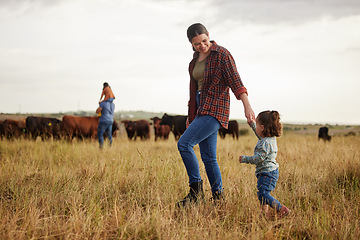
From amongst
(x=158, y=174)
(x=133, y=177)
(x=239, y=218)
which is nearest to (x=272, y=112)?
(x=239, y=218)

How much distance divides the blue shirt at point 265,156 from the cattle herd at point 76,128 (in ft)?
27.6

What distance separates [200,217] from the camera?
3207mm

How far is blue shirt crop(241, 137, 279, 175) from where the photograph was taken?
3.25 meters

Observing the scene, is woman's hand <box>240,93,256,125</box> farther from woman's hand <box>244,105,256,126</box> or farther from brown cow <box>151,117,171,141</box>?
brown cow <box>151,117,171,141</box>

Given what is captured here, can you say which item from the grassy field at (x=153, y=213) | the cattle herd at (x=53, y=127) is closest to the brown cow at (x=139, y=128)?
the cattle herd at (x=53, y=127)

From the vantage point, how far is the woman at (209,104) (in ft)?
11.4

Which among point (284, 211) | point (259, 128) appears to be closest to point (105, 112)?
point (259, 128)

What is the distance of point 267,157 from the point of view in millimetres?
3264

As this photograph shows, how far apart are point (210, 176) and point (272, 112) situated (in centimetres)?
105

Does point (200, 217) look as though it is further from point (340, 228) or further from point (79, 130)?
point (79, 130)

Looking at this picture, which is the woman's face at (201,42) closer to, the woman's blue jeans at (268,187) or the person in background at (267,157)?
the person in background at (267,157)

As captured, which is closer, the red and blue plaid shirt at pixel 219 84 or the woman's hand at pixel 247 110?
the woman's hand at pixel 247 110

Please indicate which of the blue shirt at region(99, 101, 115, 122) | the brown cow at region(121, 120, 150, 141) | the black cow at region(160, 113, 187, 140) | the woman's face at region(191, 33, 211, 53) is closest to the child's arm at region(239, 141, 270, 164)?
the woman's face at region(191, 33, 211, 53)

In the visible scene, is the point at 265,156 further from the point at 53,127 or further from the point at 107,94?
the point at 53,127
